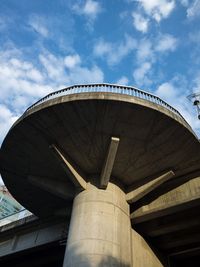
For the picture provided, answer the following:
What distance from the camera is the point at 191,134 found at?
611 inches

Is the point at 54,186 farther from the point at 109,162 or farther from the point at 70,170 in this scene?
the point at 109,162

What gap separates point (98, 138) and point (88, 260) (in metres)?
6.40

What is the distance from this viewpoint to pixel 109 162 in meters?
16.0

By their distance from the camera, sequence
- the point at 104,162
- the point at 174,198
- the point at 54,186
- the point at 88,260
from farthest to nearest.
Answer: the point at 54,186 → the point at 174,198 → the point at 104,162 → the point at 88,260

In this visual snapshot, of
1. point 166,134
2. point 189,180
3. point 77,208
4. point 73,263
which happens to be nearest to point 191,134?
point 166,134

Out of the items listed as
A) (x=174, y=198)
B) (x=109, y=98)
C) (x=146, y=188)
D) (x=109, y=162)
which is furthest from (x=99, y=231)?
(x=109, y=98)

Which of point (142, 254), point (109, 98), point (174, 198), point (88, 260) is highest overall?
point (109, 98)

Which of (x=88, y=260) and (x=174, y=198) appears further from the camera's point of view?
(x=174, y=198)

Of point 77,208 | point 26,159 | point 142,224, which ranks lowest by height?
point 77,208

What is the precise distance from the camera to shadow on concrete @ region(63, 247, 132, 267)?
13.7m

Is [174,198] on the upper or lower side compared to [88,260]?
upper

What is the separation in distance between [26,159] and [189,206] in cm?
1074

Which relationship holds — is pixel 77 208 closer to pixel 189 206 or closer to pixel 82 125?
pixel 82 125

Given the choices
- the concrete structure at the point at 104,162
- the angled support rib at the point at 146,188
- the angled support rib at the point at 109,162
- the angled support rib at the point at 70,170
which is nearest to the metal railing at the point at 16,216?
the concrete structure at the point at 104,162
